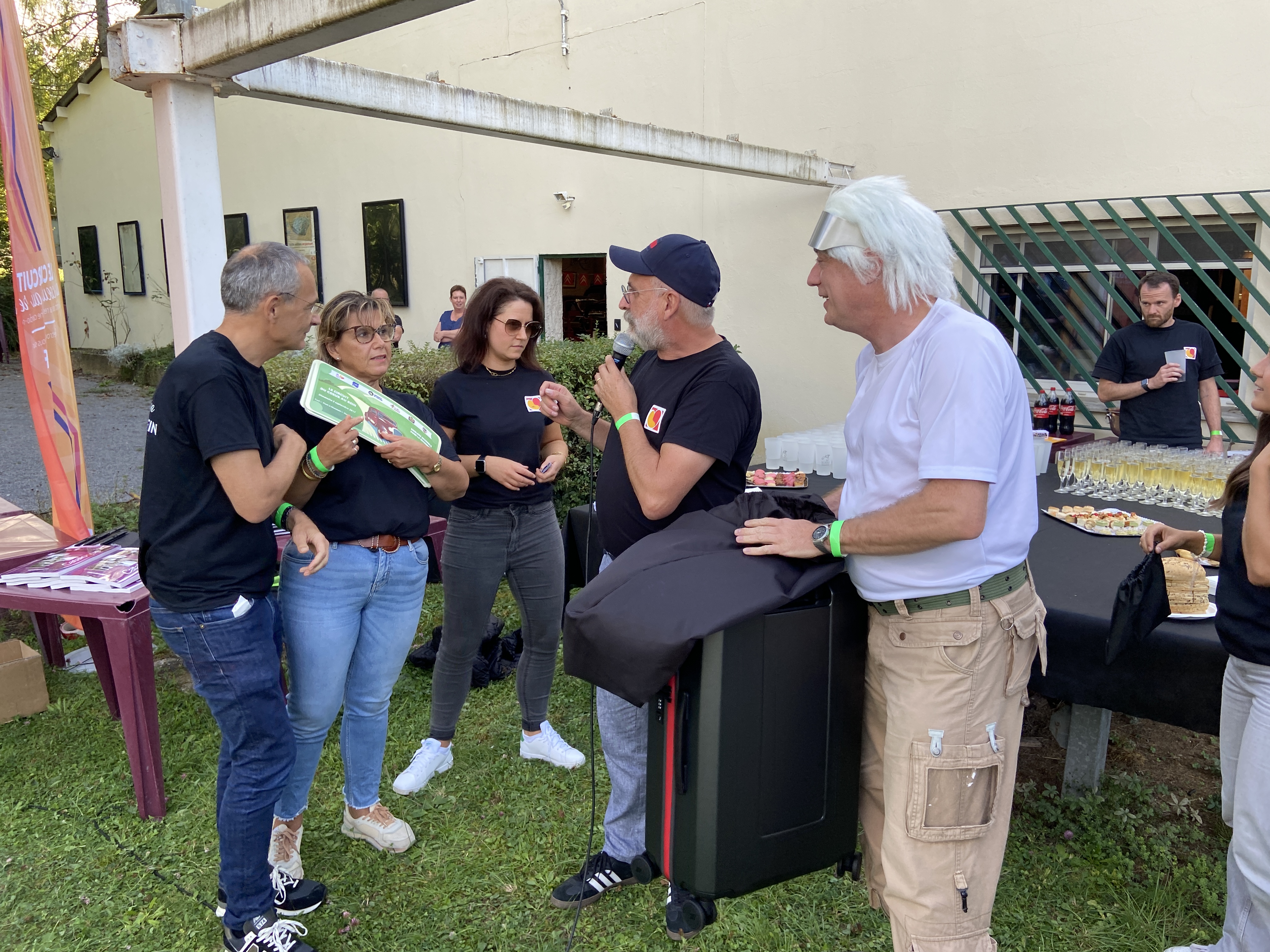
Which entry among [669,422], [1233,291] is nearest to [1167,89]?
[1233,291]

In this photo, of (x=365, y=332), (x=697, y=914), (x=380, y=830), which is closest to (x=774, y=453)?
(x=365, y=332)

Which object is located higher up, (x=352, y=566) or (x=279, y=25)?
(x=279, y=25)

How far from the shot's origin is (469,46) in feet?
33.8

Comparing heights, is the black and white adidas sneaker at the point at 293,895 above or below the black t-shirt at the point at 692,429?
below

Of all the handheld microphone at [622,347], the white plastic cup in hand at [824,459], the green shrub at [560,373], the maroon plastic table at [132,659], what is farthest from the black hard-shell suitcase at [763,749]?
the green shrub at [560,373]

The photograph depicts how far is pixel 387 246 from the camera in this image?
11641 mm

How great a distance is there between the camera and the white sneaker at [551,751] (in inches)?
134

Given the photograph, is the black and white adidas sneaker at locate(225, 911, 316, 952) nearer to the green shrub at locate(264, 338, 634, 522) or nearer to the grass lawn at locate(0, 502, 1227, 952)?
the grass lawn at locate(0, 502, 1227, 952)

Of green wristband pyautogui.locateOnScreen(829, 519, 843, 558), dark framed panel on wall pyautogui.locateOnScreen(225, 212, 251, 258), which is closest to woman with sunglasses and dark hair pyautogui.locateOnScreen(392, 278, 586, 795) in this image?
green wristband pyautogui.locateOnScreen(829, 519, 843, 558)

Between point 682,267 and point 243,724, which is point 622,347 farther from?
point 243,724

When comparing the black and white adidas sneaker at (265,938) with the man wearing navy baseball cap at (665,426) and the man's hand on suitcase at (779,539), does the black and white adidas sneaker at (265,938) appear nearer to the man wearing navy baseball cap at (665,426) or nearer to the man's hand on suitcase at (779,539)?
the man wearing navy baseball cap at (665,426)

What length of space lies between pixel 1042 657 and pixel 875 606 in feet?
1.35

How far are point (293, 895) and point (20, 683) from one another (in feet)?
7.12

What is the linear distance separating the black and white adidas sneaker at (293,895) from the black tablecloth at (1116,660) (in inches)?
86.7
